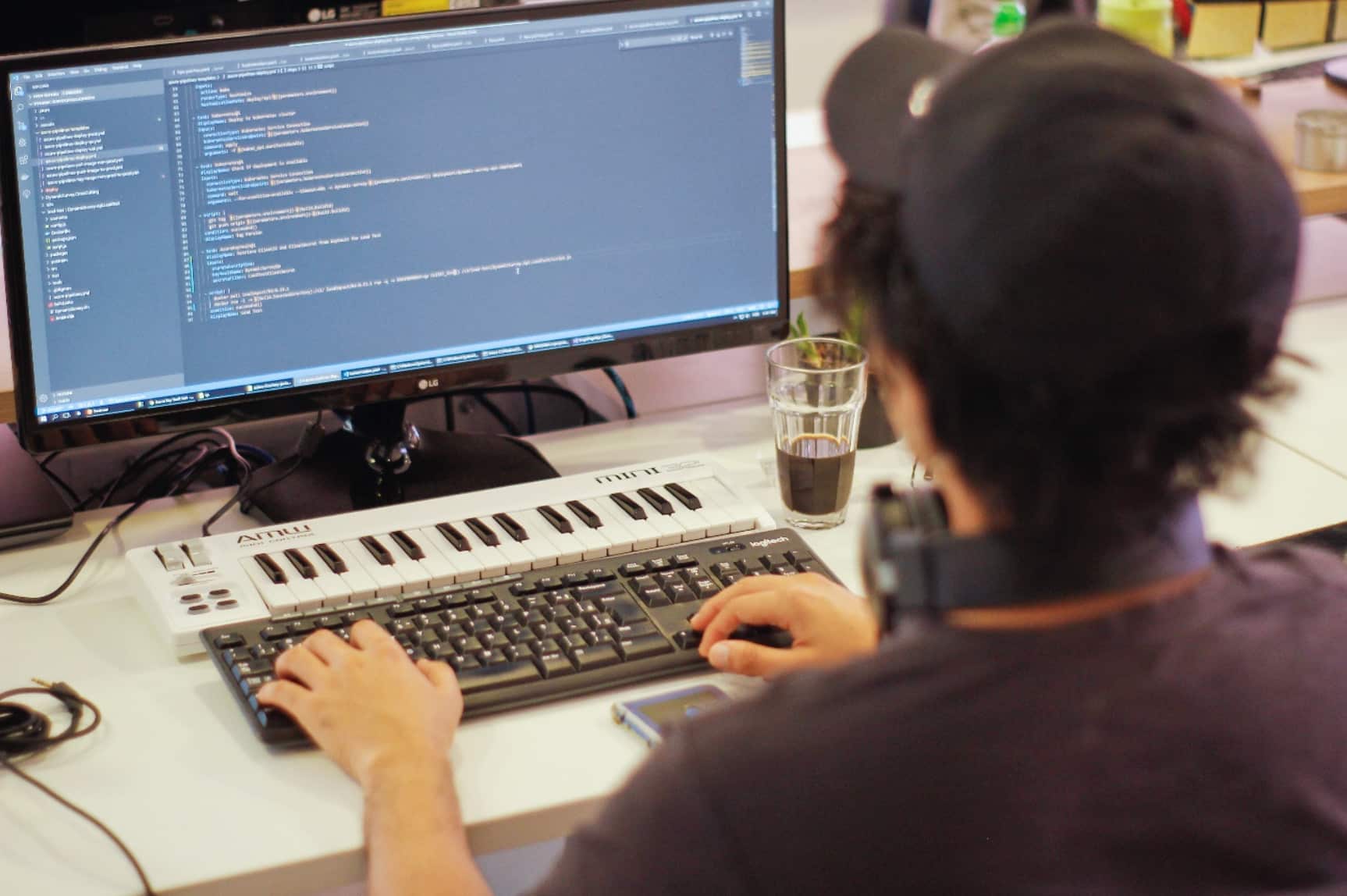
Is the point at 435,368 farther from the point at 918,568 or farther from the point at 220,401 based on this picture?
the point at 918,568

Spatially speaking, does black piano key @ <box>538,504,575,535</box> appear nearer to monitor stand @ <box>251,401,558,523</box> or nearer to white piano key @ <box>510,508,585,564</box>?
white piano key @ <box>510,508,585,564</box>

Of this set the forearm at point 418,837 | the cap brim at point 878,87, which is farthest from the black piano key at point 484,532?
the cap brim at point 878,87

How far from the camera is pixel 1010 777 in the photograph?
676mm

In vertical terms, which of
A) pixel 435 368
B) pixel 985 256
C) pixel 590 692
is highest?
pixel 985 256

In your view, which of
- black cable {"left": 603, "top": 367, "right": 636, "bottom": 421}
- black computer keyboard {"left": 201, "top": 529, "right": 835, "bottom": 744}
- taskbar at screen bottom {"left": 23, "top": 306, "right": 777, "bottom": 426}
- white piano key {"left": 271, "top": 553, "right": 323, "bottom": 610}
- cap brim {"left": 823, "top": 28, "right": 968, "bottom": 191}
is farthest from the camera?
black cable {"left": 603, "top": 367, "right": 636, "bottom": 421}

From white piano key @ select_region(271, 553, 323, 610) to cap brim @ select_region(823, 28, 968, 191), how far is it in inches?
22.2

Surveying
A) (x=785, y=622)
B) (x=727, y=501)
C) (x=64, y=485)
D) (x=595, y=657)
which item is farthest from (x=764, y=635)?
(x=64, y=485)

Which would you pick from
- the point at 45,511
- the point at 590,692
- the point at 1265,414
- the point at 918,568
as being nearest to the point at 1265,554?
the point at 1265,414

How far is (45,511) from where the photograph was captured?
1405 mm

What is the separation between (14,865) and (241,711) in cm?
19

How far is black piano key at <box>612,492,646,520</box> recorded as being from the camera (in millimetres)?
1342

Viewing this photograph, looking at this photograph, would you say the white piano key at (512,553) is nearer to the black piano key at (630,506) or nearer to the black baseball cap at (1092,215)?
the black piano key at (630,506)

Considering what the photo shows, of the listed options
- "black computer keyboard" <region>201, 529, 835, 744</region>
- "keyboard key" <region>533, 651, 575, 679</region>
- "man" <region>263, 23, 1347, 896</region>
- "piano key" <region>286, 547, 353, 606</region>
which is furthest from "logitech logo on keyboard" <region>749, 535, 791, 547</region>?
"man" <region>263, 23, 1347, 896</region>

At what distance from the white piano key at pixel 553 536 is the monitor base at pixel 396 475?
0.11 metres
